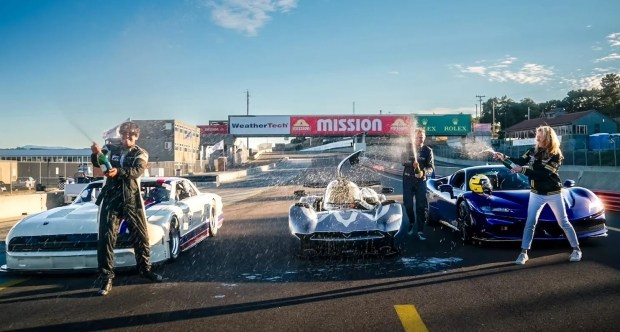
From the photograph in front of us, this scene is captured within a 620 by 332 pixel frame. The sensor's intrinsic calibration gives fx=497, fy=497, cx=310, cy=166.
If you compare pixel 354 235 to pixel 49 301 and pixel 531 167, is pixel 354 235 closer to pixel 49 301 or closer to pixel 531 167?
pixel 531 167

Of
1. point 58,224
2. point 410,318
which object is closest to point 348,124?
point 58,224

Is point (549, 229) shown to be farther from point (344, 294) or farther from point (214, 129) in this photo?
point (214, 129)

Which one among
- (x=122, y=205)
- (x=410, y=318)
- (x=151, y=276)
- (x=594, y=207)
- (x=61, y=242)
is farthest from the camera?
(x=594, y=207)

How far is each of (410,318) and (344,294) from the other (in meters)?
0.96

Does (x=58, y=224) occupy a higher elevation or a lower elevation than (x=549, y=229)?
higher

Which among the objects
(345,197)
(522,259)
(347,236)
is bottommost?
(522,259)

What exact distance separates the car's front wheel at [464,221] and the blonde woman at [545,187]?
136cm

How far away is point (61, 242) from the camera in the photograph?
19.1ft

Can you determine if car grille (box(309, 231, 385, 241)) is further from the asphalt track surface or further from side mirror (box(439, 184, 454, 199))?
side mirror (box(439, 184, 454, 199))

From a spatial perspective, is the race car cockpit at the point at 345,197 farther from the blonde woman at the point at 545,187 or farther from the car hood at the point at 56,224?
the car hood at the point at 56,224

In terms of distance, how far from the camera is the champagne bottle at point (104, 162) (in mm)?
5230

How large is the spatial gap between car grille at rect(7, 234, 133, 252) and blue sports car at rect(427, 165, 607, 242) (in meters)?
4.90

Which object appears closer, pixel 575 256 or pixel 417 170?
pixel 575 256

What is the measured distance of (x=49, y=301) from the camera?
4.90m
